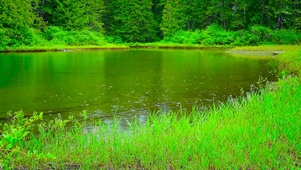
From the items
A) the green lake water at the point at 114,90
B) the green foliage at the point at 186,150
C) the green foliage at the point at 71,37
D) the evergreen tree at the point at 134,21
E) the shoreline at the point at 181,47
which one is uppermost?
the evergreen tree at the point at 134,21

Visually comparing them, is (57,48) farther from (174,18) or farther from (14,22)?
(174,18)

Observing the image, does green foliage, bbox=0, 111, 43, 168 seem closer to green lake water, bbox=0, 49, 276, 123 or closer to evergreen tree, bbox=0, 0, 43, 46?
green lake water, bbox=0, 49, 276, 123

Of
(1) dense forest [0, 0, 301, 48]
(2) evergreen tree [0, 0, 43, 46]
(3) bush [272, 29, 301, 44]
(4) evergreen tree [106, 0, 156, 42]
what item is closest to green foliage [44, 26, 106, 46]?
(1) dense forest [0, 0, 301, 48]

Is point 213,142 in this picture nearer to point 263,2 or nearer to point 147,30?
point 263,2

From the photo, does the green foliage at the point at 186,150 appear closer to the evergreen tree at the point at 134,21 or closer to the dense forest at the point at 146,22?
the dense forest at the point at 146,22

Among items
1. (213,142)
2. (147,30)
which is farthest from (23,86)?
(147,30)

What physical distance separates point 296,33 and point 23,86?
1476 inches

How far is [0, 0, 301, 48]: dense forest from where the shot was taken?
3666 cm

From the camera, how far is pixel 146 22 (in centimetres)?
5250

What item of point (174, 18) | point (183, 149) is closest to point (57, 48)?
point (174, 18)

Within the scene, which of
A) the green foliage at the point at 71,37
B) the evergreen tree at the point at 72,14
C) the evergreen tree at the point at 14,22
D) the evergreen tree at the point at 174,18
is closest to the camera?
the evergreen tree at the point at 14,22

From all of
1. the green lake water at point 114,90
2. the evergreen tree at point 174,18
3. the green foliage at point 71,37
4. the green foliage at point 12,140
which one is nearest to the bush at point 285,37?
the evergreen tree at point 174,18

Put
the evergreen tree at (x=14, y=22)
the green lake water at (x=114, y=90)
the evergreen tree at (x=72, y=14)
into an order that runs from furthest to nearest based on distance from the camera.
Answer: the evergreen tree at (x=72, y=14) → the evergreen tree at (x=14, y=22) → the green lake water at (x=114, y=90)

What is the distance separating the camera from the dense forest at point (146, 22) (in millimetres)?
36656
